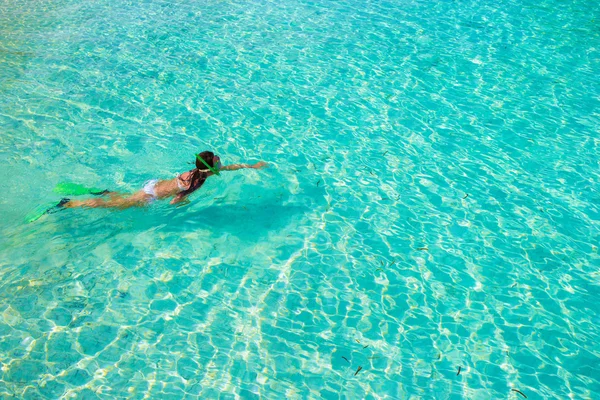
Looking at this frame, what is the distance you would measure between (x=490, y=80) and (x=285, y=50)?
3.59 metres

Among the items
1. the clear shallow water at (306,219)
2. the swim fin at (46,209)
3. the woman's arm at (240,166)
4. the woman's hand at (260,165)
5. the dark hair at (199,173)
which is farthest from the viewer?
the woman's hand at (260,165)

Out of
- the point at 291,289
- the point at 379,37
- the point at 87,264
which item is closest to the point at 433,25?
the point at 379,37

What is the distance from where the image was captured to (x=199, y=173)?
5.85m

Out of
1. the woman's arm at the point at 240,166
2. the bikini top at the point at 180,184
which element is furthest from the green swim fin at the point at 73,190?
the woman's arm at the point at 240,166

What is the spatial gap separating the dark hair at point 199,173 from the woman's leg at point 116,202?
1.46 feet

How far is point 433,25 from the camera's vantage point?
36.0ft

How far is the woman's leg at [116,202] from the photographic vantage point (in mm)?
5938

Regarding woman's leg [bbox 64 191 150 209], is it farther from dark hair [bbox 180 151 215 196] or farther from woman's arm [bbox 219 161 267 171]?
woman's arm [bbox 219 161 267 171]

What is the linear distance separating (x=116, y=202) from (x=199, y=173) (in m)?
0.98

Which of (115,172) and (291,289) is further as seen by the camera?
(115,172)

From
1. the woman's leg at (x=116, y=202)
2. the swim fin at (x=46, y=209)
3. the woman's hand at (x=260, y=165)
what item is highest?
the woman's hand at (x=260, y=165)

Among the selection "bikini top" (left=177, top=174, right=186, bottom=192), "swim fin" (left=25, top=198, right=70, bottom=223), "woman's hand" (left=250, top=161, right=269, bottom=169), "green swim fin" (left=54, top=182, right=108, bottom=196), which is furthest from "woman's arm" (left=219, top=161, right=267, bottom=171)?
"swim fin" (left=25, top=198, right=70, bottom=223)

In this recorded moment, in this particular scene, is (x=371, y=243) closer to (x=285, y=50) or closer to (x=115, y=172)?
(x=115, y=172)

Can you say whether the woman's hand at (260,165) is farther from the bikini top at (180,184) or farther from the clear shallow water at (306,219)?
the bikini top at (180,184)
